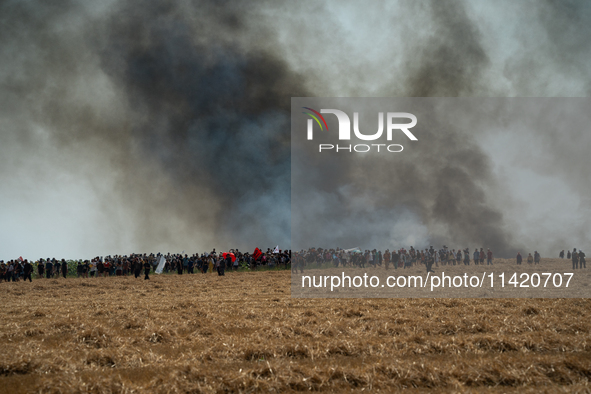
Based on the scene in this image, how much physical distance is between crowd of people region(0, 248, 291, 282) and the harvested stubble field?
2145 centimetres

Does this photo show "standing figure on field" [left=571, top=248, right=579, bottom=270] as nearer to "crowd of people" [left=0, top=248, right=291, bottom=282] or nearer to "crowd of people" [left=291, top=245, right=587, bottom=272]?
"crowd of people" [left=291, top=245, right=587, bottom=272]

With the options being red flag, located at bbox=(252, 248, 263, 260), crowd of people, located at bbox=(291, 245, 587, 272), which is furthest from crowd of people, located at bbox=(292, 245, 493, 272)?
red flag, located at bbox=(252, 248, 263, 260)

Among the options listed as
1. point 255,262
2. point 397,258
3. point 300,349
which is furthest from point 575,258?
point 300,349

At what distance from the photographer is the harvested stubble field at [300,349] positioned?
22.0ft

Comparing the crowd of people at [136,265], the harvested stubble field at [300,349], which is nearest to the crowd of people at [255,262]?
the crowd of people at [136,265]

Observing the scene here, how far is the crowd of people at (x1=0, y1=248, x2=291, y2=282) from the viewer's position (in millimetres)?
33906

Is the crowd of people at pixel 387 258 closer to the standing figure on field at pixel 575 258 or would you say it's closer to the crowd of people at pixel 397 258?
the crowd of people at pixel 397 258

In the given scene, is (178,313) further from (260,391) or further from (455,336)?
(455,336)

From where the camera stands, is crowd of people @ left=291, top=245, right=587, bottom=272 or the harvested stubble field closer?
the harvested stubble field

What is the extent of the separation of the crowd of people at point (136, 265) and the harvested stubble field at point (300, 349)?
70.4 ft

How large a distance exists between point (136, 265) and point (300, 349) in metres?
27.5

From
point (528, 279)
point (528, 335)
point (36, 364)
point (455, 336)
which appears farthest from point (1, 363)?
point (528, 279)

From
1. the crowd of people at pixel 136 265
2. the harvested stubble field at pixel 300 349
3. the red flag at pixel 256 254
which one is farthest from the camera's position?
the red flag at pixel 256 254

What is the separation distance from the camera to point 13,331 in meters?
10.4
